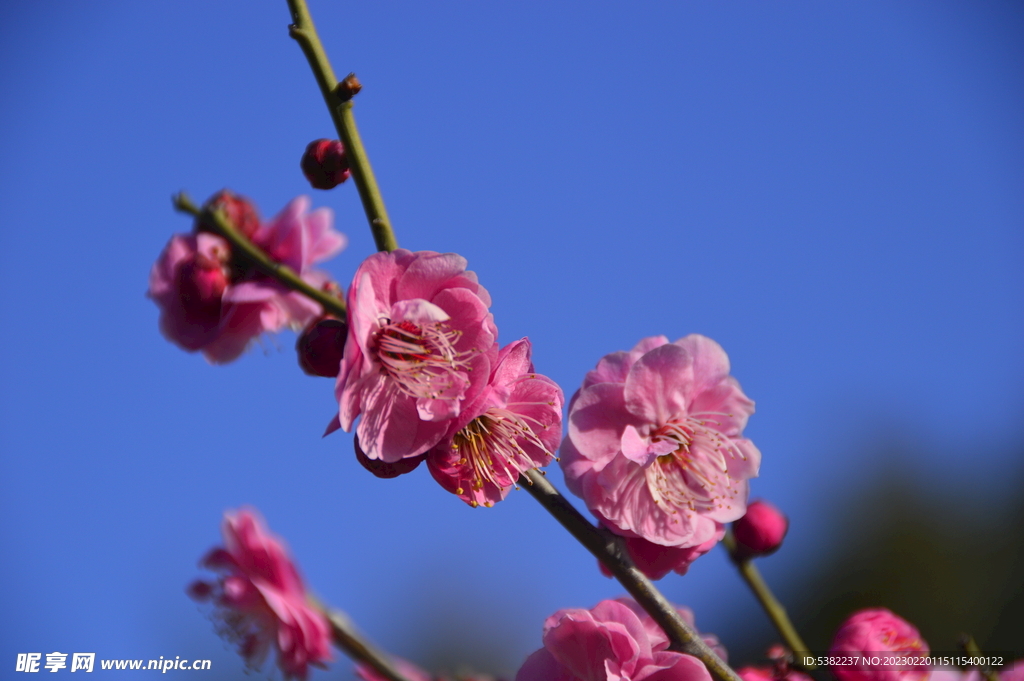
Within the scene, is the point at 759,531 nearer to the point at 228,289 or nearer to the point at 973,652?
the point at 973,652

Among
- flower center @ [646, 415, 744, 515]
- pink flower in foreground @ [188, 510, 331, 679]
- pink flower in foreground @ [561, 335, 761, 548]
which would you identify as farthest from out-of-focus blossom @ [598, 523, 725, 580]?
pink flower in foreground @ [188, 510, 331, 679]

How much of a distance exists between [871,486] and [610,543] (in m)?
18.9

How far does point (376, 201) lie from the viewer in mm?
1205

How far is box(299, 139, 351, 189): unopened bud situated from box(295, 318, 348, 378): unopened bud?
0.29 m

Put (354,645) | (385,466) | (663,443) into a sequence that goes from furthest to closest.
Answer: (354,645) → (663,443) → (385,466)

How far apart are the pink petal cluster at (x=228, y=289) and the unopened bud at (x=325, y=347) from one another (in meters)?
0.34

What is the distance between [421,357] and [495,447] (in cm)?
20

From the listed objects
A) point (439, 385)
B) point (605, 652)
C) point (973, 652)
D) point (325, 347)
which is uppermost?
point (325, 347)

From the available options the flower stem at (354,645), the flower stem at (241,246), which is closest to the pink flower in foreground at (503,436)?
the flower stem at (241,246)

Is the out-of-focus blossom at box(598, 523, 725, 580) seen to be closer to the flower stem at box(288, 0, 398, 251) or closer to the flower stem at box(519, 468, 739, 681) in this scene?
the flower stem at box(519, 468, 739, 681)

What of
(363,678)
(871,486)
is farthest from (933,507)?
(363,678)

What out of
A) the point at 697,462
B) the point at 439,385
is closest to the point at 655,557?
the point at 697,462

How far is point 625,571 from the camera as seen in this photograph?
115cm

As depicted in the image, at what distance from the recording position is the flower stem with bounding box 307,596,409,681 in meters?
1.51
